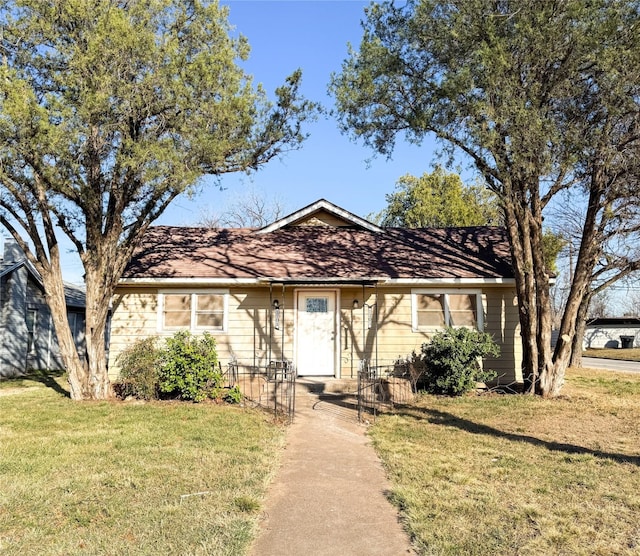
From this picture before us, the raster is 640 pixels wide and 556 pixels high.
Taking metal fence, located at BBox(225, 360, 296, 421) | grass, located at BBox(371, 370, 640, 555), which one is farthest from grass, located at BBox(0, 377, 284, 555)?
grass, located at BBox(371, 370, 640, 555)

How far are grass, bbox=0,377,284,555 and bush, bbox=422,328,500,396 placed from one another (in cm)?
413

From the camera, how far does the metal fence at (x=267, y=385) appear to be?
31.3ft

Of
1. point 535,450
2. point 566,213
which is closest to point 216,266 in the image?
point 535,450

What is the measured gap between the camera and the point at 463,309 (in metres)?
12.5

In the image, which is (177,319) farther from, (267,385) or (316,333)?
(316,333)

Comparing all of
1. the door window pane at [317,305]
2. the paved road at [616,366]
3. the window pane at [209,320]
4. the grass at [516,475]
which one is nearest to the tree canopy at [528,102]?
the grass at [516,475]

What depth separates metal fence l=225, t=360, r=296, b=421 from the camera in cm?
955

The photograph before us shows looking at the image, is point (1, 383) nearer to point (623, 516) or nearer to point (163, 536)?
point (163, 536)

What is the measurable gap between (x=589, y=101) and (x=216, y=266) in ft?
29.2

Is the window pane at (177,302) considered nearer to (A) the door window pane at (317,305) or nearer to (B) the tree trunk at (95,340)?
(B) the tree trunk at (95,340)

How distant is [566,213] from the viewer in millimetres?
20953

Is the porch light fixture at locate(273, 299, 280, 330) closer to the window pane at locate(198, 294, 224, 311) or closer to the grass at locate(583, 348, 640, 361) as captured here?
the window pane at locate(198, 294, 224, 311)

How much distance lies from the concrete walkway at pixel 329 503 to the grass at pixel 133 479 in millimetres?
228

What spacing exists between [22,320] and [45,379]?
8.67 ft
